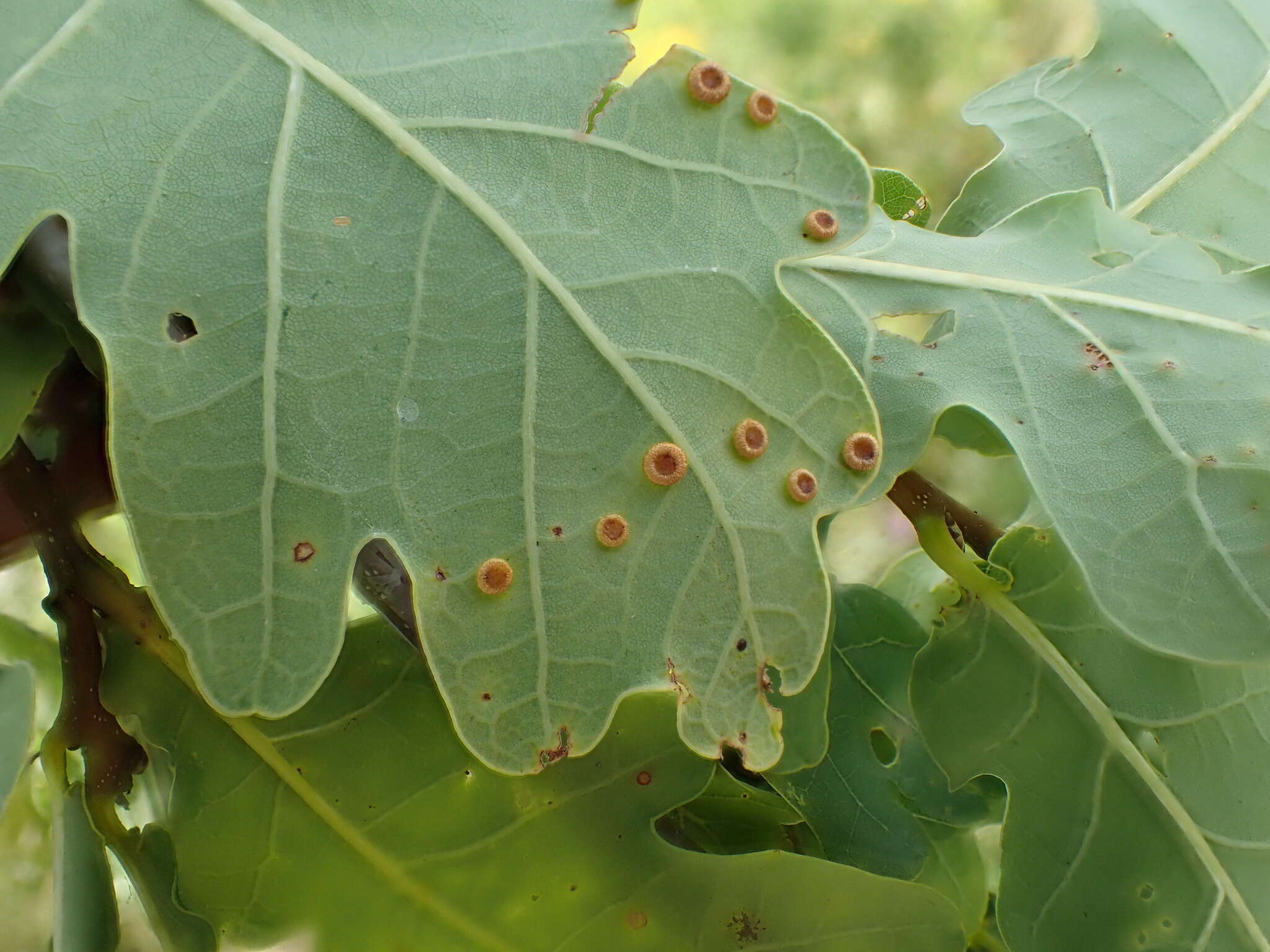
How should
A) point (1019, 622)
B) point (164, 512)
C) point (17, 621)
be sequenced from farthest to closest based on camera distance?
point (17, 621) → point (1019, 622) → point (164, 512)

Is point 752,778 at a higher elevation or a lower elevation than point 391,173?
lower

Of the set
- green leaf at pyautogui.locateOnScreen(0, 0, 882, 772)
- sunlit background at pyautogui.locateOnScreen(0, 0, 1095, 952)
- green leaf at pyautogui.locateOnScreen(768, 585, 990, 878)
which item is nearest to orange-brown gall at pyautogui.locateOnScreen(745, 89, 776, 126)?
green leaf at pyautogui.locateOnScreen(0, 0, 882, 772)

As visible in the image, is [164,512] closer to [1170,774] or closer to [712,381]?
[712,381]

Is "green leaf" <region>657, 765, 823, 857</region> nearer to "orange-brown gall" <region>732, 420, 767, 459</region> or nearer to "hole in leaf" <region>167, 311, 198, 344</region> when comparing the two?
"orange-brown gall" <region>732, 420, 767, 459</region>

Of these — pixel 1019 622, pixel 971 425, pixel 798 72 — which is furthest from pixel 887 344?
pixel 798 72

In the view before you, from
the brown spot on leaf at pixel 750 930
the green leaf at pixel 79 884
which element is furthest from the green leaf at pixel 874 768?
the green leaf at pixel 79 884
